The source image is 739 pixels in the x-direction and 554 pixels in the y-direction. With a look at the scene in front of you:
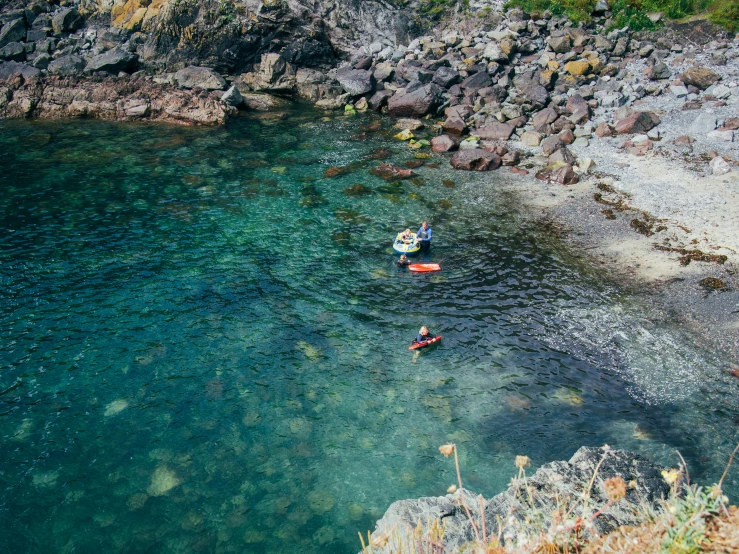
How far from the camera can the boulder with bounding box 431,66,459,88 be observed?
46.0m

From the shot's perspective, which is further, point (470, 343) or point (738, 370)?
point (470, 343)

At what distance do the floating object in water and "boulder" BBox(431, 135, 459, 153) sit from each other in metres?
14.6

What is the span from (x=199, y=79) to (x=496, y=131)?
2675cm

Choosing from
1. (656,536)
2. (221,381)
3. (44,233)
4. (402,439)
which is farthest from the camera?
(44,233)

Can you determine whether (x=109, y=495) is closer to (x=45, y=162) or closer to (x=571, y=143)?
(x=45, y=162)

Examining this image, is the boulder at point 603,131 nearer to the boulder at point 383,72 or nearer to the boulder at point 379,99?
the boulder at point 379,99

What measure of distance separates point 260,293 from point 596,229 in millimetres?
18084

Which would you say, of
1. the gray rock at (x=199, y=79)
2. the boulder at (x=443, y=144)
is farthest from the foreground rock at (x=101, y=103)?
the boulder at (x=443, y=144)

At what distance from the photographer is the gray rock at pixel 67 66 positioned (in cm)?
4606

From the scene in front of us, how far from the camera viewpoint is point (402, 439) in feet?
53.8

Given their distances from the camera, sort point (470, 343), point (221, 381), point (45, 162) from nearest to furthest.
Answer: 1. point (221, 381)
2. point (470, 343)
3. point (45, 162)

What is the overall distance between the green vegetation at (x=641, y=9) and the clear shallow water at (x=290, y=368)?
3222 cm

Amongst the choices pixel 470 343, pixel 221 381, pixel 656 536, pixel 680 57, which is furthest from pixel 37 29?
pixel 656 536

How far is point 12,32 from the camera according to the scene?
49688 mm
